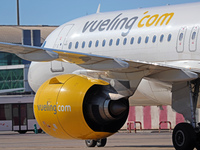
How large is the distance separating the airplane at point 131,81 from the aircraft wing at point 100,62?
21 millimetres

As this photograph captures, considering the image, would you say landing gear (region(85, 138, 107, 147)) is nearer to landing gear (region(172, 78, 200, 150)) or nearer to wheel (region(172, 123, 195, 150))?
landing gear (region(172, 78, 200, 150))

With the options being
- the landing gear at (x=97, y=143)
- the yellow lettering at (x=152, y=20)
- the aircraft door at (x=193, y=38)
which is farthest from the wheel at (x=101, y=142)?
the aircraft door at (x=193, y=38)

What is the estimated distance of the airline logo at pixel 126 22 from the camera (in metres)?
16.1

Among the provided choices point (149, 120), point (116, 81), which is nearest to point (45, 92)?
point (116, 81)

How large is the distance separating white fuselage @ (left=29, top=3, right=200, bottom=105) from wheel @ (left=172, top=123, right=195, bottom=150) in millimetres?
1435

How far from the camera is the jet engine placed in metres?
14.5

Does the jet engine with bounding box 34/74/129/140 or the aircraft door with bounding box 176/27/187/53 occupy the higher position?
the aircraft door with bounding box 176/27/187/53

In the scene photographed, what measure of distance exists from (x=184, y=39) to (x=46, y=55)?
15.6ft

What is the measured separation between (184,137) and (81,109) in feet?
8.78

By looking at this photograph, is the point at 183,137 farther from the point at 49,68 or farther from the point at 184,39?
the point at 49,68

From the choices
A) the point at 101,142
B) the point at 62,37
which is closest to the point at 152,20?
the point at 62,37

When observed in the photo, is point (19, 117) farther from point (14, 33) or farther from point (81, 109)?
point (14, 33)

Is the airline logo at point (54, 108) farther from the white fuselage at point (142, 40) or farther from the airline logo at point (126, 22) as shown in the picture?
the airline logo at point (126, 22)

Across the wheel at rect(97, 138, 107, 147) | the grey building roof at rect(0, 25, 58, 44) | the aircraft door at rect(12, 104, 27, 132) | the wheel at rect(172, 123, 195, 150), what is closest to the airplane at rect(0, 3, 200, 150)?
the wheel at rect(172, 123, 195, 150)
